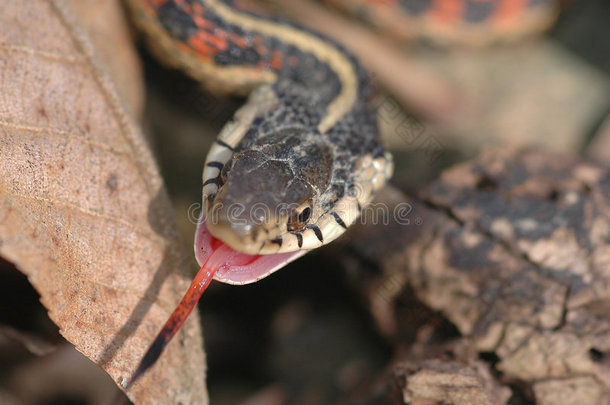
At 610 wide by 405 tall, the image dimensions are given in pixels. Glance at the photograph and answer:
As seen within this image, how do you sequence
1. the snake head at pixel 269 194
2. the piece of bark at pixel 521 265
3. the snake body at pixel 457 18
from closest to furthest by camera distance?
the snake head at pixel 269 194 < the piece of bark at pixel 521 265 < the snake body at pixel 457 18

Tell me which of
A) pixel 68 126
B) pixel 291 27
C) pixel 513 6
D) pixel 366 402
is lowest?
pixel 366 402

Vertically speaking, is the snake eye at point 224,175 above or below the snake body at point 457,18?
below

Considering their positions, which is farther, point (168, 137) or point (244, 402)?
point (168, 137)

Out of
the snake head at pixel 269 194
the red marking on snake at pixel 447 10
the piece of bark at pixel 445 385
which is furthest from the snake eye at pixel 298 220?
the red marking on snake at pixel 447 10

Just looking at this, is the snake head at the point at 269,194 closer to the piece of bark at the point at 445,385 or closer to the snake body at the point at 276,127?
the snake body at the point at 276,127

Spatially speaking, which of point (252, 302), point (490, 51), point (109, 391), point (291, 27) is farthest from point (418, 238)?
point (490, 51)

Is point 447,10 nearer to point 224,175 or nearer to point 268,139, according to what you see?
point 268,139

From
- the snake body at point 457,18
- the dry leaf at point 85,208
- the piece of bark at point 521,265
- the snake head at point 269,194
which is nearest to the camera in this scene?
the dry leaf at point 85,208

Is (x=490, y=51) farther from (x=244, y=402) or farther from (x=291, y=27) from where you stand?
(x=244, y=402)
